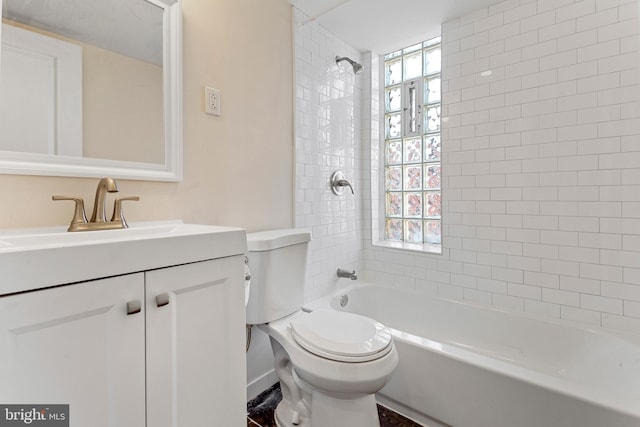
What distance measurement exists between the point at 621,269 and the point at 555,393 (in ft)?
3.04

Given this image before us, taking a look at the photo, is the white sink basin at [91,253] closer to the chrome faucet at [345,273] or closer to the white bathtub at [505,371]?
the white bathtub at [505,371]

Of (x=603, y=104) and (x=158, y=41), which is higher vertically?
(x=158, y=41)

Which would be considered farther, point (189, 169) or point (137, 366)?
point (189, 169)

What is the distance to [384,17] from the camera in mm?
2094

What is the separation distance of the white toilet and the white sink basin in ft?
1.54

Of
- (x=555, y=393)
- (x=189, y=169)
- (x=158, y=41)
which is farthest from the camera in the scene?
(x=189, y=169)

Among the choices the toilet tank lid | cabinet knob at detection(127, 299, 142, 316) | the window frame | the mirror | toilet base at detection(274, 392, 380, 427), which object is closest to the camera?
cabinet knob at detection(127, 299, 142, 316)

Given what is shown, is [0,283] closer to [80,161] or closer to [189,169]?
[80,161]

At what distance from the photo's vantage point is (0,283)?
0.59 m

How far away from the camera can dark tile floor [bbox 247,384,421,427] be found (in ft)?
5.08

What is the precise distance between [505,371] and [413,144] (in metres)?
1.74

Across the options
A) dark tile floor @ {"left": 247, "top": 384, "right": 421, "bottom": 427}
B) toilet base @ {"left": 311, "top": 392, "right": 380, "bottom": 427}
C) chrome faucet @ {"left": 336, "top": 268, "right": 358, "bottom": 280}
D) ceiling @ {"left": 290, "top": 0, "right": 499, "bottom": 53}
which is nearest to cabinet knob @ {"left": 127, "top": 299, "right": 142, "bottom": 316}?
toilet base @ {"left": 311, "top": 392, "right": 380, "bottom": 427}

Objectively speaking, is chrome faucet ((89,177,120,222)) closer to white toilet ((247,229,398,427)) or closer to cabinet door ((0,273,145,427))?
cabinet door ((0,273,145,427))

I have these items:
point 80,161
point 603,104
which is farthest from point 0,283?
point 603,104
